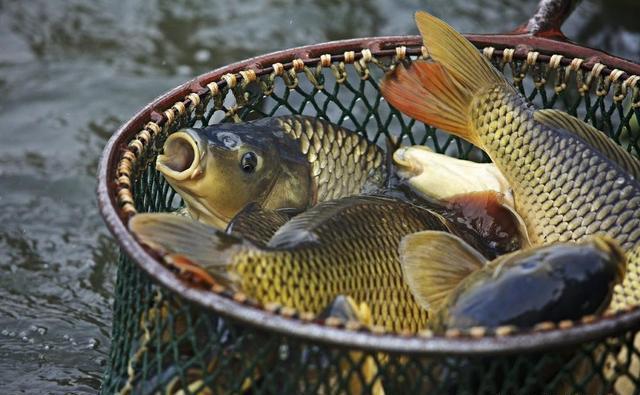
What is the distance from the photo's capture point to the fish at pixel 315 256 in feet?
5.54

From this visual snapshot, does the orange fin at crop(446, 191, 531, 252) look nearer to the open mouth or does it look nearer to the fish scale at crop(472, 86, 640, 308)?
the fish scale at crop(472, 86, 640, 308)

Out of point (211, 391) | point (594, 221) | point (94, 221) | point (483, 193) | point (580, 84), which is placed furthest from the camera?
point (94, 221)

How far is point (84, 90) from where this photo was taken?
15.4 ft

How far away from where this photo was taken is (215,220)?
7.59 feet

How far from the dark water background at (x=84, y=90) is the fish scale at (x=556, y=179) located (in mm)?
1243

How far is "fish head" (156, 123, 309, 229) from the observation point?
2.22m

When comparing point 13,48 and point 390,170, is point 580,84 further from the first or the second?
point 13,48

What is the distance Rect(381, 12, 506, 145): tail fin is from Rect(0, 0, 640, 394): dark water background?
1.13 meters

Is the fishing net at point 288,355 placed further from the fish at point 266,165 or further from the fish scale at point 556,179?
the fish scale at point 556,179

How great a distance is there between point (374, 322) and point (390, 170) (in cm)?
67

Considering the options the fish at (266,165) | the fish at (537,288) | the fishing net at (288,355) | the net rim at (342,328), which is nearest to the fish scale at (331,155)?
the fish at (266,165)

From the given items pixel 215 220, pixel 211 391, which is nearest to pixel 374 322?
pixel 211 391

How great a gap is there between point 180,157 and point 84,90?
2588 millimetres

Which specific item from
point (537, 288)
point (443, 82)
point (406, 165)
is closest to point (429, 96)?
point (443, 82)
